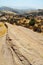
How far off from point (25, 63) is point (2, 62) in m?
5.07

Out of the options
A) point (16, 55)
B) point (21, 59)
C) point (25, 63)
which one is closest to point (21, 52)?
point (16, 55)

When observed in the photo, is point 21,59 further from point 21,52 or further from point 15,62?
point 21,52

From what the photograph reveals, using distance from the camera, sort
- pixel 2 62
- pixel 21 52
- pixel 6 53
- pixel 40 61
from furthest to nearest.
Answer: pixel 6 53 → pixel 21 52 → pixel 2 62 → pixel 40 61

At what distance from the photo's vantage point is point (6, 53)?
125 feet

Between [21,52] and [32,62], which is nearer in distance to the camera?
[32,62]

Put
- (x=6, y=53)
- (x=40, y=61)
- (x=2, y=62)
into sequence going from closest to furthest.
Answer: (x=40, y=61), (x=2, y=62), (x=6, y=53)

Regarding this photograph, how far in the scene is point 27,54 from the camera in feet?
109

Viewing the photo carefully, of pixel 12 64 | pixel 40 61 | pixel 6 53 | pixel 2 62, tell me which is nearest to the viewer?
pixel 40 61

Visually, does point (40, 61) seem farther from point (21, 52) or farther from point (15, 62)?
point (21, 52)

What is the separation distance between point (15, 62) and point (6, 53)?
7202 mm

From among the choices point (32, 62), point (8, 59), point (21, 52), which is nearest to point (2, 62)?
point (8, 59)

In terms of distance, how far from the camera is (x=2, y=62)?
3269cm

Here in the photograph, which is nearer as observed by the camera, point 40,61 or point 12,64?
point 40,61

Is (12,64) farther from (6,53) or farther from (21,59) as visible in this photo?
(6,53)
